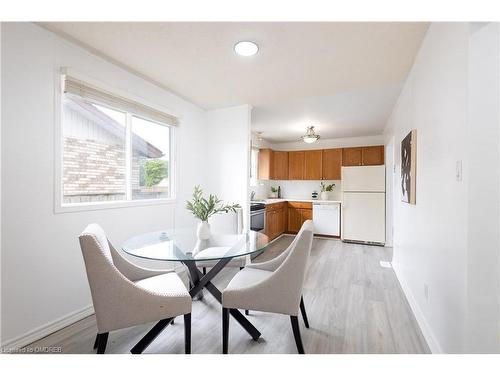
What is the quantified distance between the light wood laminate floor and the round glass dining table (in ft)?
0.66

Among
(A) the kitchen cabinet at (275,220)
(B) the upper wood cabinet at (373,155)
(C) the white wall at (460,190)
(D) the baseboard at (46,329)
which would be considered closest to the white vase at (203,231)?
(D) the baseboard at (46,329)

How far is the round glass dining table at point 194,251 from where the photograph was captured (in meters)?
1.60

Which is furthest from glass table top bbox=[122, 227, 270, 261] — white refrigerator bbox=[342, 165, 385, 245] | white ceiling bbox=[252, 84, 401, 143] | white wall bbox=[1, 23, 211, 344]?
white refrigerator bbox=[342, 165, 385, 245]

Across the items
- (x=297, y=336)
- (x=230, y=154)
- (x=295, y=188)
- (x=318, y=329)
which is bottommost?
(x=318, y=329)

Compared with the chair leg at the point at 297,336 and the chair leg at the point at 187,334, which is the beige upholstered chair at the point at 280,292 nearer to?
the chair leg at the point at 297,336

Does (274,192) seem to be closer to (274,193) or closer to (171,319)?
(274,193)

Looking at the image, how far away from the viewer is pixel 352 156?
531cm

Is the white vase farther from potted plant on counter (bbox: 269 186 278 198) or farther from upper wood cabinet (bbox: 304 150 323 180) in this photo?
potted plant on counter (bbox: 269 186 278 198)

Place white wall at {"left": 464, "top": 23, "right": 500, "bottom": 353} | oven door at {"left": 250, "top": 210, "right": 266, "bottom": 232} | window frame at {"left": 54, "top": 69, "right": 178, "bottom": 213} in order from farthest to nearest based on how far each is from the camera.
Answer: oven door at {"left": 250, "top": 210, "right": 266, "bottom": 232} → window frame at {"left": 54, "top": 69, "right": 178, "bottom": 213} → white wall at {"left": 464, "top": 23, "right": 500, "bottom": 353}

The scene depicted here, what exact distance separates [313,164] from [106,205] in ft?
15.1

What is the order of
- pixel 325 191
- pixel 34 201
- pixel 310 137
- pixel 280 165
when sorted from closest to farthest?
pixel 34 201 → pixel 310 137 → pixel 325 191 → pixel 280 165

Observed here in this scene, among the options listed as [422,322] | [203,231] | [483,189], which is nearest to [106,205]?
[203,231]

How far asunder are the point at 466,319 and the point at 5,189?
9.33 feet

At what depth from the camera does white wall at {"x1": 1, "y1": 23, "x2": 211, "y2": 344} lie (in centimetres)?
163
